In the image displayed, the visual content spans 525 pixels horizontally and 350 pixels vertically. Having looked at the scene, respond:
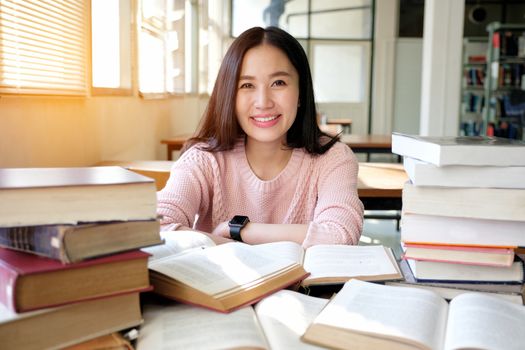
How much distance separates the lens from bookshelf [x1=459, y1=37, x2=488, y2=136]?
28.1 feet

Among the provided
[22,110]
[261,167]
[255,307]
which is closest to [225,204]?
[261,167]

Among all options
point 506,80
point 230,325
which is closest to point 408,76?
point 506,80

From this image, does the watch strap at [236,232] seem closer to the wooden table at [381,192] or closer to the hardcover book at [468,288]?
the hardcover book at [468,288]

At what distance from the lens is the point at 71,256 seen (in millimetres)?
595

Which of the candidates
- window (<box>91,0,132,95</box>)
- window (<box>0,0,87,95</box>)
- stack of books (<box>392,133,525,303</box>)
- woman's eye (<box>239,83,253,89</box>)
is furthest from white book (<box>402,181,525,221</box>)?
window (<box>91,0,132,95</box>)

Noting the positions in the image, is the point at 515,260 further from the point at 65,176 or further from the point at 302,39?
the point at 302,39

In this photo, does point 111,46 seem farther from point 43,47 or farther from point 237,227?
point 237,227

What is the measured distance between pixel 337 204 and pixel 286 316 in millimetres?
861

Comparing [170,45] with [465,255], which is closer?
[465,255]

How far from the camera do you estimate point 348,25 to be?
9406 millimetres

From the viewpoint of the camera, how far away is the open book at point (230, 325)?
60 cm

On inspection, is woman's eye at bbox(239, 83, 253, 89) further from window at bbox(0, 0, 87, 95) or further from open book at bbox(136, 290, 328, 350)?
open book at bbox(136, 290, 328, 350)

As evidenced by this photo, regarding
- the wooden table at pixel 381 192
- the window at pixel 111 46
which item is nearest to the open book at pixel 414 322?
the wooden table at pixel 381 192

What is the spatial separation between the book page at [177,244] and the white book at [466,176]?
0.37m
